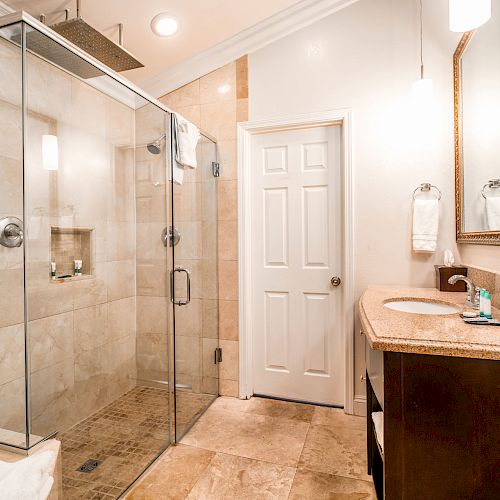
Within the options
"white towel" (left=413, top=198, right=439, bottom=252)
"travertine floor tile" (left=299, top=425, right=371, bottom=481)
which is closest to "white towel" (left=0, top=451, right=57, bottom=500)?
"travertine floor tile" (left=299, top=425, right=371, bottom=481)

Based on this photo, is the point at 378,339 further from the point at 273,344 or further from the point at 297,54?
the point at 297,54

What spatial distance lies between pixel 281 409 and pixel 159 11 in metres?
2.73

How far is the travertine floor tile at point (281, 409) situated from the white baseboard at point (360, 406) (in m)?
0.30

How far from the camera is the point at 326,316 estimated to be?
8.57 feet

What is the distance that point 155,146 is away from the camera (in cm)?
207

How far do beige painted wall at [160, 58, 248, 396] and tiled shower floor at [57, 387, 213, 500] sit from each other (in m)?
0.64

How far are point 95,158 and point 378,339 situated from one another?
155 centimetres

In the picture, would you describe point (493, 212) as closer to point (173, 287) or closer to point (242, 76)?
point (173, 287)

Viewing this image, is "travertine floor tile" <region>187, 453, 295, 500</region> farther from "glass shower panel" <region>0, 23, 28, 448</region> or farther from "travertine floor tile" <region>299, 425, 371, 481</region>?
"glass shower panel" <region>0, 23, 28, 448</region>

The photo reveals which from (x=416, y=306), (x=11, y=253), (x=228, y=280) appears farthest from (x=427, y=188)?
(x=11, y=253)

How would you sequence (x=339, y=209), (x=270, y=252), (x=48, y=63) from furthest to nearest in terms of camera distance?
(x=270, y=252)
(x=339, y=209)
(x=48, y=63)

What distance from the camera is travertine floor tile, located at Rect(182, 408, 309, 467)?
2045 mm

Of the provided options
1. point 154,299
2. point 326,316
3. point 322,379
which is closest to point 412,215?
point 326,316

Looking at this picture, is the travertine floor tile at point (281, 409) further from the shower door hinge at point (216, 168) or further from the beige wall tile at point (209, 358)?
the shower door hinge at point (216, 168)
